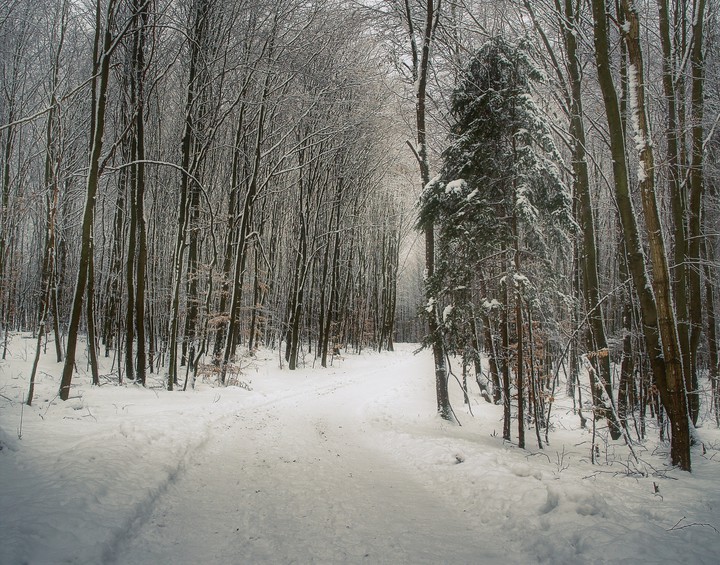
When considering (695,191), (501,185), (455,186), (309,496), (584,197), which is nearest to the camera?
(309,496)

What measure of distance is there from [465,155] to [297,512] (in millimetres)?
6578

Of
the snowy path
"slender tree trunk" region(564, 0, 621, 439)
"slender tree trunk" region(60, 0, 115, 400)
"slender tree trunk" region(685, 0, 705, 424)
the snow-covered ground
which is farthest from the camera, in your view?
"slender tree trunk" region(685, 0, 705, 424)

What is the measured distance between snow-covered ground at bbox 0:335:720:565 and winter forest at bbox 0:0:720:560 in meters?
1.56

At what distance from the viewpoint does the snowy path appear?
315 centimetres

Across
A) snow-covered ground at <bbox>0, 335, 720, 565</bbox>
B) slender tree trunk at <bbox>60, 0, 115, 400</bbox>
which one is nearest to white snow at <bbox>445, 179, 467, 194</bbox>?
snow-covered ground at <bbox>0, 335, 720, 565</bbox>

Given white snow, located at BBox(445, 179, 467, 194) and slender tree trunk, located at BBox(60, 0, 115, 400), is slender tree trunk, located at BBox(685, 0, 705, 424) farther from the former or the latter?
slender tree trunk, located at BBox(60, 0, 115, 400)

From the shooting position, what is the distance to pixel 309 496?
14.2 feet

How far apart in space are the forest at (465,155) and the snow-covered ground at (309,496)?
133cm

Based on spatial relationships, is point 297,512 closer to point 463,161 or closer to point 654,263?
point 654,263

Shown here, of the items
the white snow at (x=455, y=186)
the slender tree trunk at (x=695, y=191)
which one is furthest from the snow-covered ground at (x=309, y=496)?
the white snow at (x=455, y=186)

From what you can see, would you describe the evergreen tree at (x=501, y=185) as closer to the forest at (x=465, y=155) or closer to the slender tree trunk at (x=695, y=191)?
the forest at (x=465, y=155)

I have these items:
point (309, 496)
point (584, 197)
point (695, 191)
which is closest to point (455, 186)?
point (584, 197)

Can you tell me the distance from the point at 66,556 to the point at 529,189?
24.5 feet

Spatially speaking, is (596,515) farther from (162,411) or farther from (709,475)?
(162,411)
